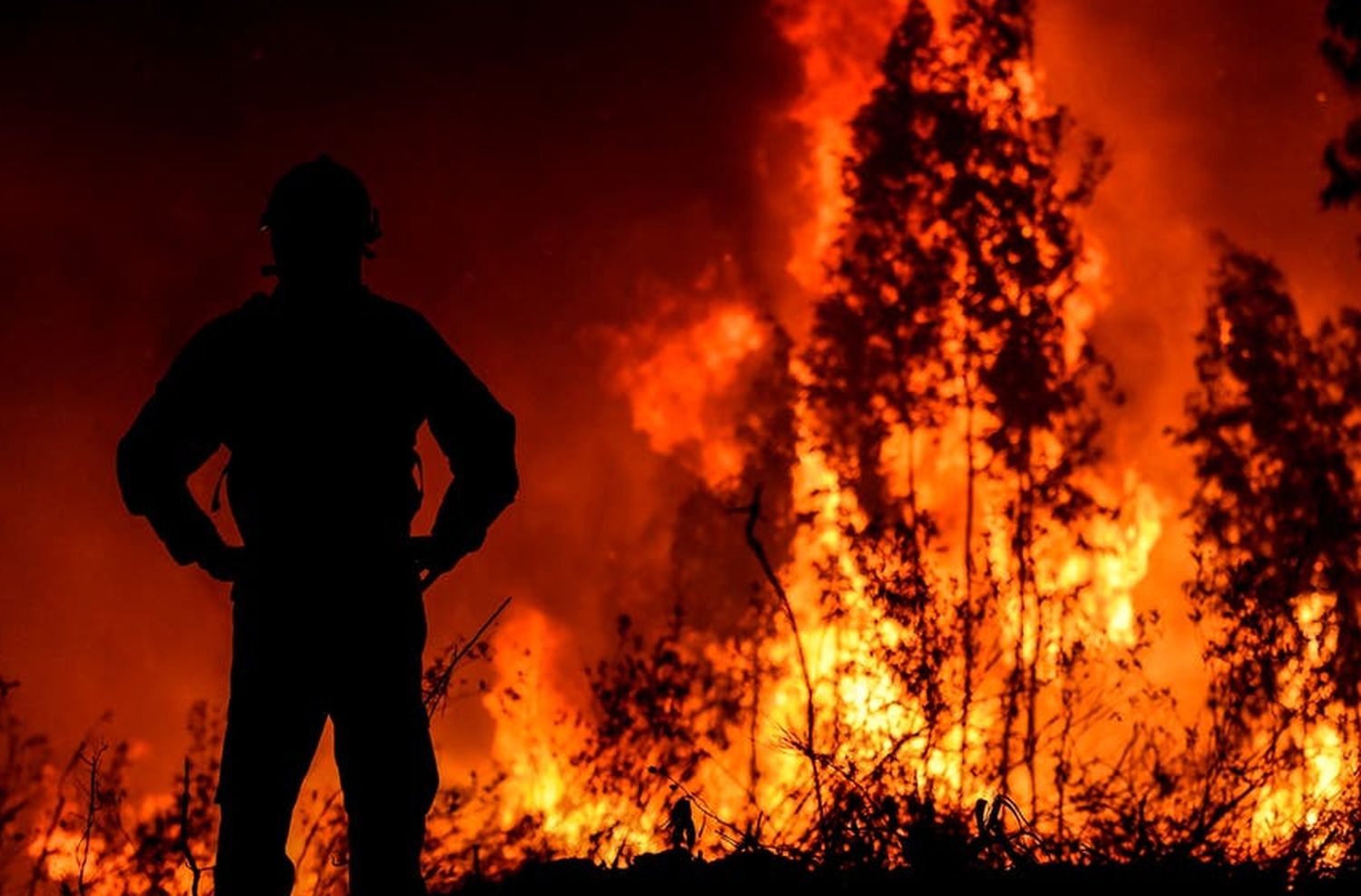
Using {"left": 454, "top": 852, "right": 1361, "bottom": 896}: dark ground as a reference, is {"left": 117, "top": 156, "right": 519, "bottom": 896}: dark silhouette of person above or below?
above

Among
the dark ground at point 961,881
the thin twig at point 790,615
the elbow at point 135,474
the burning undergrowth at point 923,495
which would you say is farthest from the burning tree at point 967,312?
the elbow at point 135,474

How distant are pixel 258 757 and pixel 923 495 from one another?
14.2 meters

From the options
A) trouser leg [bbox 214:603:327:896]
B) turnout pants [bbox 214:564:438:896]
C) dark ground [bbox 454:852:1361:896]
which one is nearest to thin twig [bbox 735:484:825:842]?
dark ground [bbox 454:852:1361:896]

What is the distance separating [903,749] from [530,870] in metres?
4.40

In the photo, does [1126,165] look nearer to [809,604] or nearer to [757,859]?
[809,604]

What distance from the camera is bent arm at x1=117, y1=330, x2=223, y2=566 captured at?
3.20m

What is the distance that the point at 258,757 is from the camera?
319 cm

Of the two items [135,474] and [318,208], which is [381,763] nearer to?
[135,474]

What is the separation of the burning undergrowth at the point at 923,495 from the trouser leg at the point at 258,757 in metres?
5.15

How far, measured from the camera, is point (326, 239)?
A: 333 centimetres

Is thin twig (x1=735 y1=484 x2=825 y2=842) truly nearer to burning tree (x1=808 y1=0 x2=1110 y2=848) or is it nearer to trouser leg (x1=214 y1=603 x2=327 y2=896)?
trouser leg (x1=214 y1=603 x2=327 y2=896)

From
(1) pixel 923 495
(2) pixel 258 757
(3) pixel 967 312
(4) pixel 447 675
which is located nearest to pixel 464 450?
(2) pixel 258 757

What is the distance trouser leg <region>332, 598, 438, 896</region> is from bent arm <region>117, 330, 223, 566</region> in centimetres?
57

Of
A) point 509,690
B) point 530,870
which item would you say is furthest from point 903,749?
point 530,870
